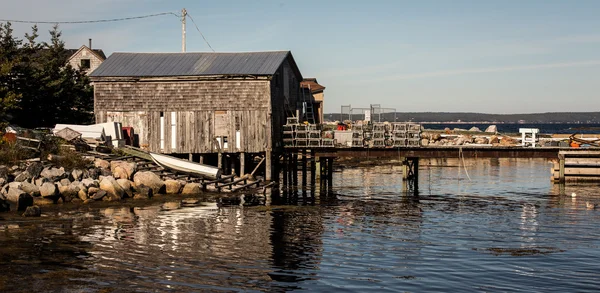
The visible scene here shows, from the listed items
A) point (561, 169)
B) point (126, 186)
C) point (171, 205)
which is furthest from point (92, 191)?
point (561, 169)

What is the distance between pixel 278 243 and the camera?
70.4ft

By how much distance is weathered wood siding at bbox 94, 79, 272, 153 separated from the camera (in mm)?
37875

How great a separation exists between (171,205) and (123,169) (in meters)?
4.56

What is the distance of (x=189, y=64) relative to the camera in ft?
131

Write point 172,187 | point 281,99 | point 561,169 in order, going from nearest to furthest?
1. point 172,187
2. point 561,169
3. point 281,99

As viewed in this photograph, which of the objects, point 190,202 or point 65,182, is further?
point 190,202

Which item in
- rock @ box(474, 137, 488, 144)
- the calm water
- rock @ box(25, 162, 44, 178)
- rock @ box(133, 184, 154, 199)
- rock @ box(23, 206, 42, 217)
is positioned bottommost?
the calm water

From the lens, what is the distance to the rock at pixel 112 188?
31359 mm

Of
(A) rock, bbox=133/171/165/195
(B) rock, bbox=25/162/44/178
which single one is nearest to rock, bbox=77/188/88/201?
(B) rock, bbox=25/162/44/178

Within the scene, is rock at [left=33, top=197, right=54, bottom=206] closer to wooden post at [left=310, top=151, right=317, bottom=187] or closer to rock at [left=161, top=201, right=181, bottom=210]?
rock at [left=161, top=201, right=181, bottom=210]

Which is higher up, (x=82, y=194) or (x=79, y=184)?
(x=79, y=184)

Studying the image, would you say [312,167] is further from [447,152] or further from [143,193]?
[143,193]

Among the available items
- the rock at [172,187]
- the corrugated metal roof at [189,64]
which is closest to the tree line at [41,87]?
the corrugated metal roof at [189,64]

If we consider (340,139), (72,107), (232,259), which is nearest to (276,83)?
(340,139)
